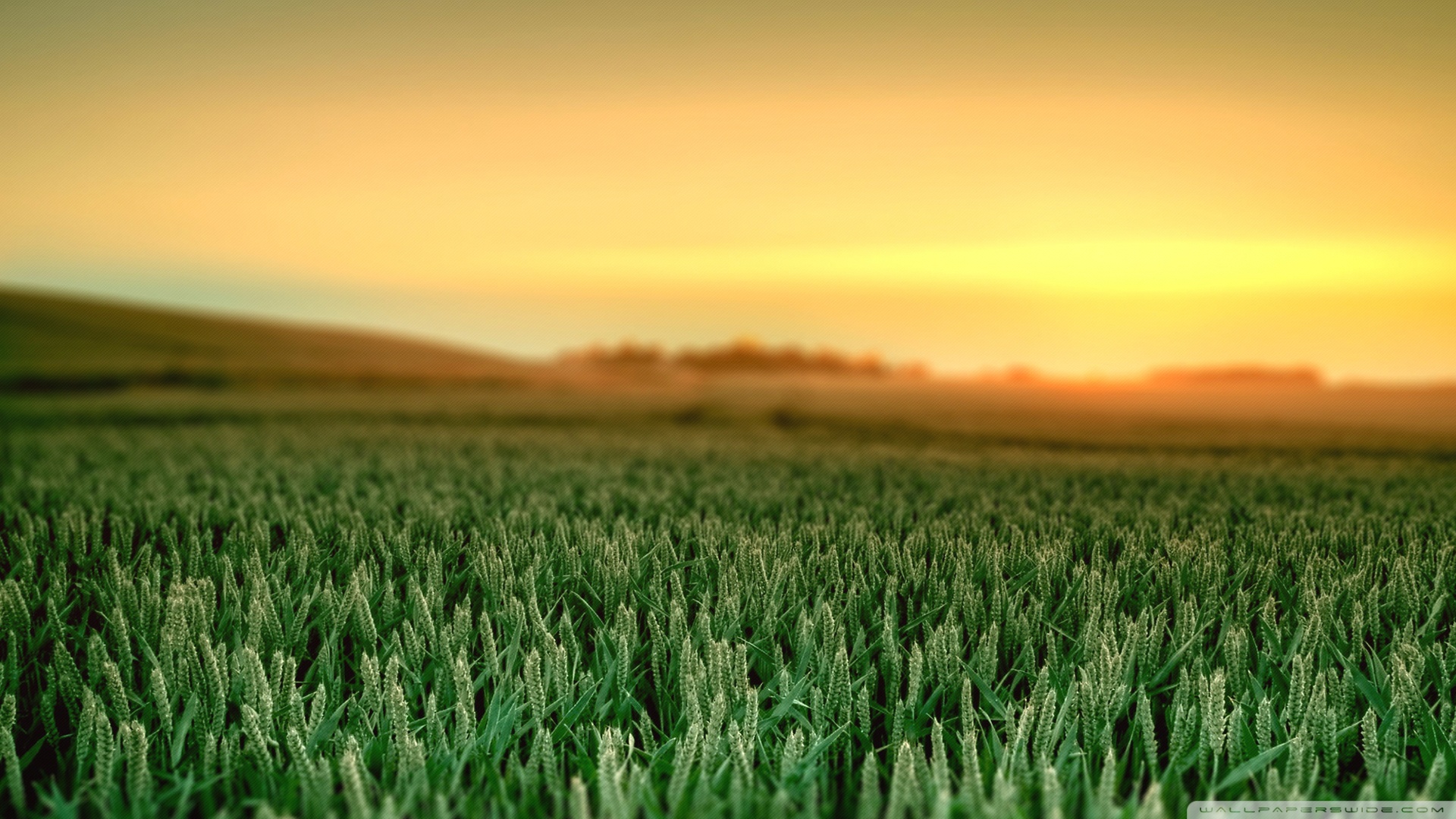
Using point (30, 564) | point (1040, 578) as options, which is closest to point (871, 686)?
point (1040, 578)

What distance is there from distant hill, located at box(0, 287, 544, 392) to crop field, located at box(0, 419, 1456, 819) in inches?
1368

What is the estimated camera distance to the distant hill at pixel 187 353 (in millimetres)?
36156

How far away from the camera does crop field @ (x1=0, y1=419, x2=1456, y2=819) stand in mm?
2074

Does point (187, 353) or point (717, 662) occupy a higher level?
point (717, 662)

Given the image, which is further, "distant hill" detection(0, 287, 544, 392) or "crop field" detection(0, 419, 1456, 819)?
"distant hill" detection(0, 287, 544, 392)

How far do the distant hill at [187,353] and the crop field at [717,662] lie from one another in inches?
1368

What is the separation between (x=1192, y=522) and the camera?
538 cm

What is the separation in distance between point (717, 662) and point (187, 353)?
155ft

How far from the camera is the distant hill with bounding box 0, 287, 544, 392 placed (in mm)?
36156

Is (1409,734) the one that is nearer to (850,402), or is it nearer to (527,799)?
(527,799)

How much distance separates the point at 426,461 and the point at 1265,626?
764 cm

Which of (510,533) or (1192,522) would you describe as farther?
(1192,522)

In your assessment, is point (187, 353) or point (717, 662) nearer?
point (717, 662)

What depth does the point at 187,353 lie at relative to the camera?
43.5 metres
